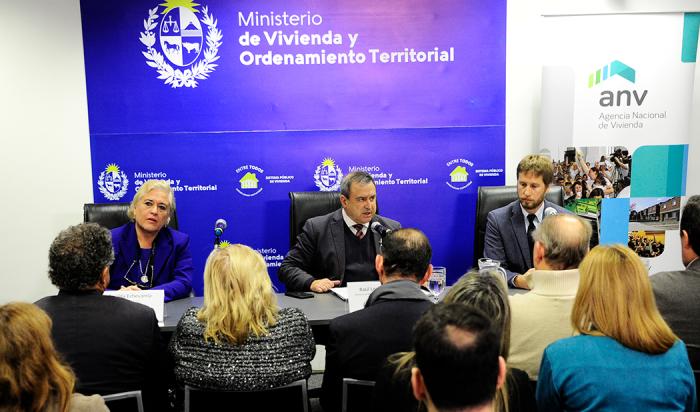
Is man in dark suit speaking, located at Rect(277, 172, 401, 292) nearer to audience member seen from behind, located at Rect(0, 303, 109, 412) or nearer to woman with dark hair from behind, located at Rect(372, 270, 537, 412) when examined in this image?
woman with dark hair from behind, located at Rect(372, 270, 537, 412)

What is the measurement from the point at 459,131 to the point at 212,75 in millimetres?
1831

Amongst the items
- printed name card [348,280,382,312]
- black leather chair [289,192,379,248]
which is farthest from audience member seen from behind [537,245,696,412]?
black leather chair [289,192,379,248]

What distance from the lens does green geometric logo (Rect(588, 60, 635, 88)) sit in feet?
13.2

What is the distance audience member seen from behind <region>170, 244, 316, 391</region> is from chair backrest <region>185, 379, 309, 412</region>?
4 centimetres

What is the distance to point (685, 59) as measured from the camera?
4086 millimetres

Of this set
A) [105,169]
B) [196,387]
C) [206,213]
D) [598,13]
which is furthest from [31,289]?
[598,13]

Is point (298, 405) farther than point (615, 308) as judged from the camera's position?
Yes

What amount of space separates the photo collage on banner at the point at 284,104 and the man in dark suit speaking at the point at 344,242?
0.68 metres

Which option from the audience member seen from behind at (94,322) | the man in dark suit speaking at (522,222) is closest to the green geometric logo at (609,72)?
the man in dark suit speaking at (522,222)

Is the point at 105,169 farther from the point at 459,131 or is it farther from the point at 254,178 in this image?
the point at 459,131

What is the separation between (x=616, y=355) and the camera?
1.54 meters

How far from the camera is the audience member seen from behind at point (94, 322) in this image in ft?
6.38

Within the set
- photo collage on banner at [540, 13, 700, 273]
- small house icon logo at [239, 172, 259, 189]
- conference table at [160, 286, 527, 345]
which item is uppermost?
photo collage on banner at [540, 13, 700, 273]

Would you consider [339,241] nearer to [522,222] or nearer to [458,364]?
[522,222]
